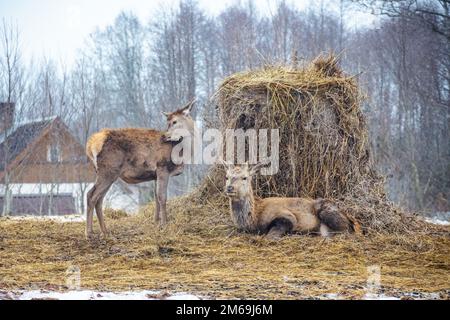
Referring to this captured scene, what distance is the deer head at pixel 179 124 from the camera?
438 inches

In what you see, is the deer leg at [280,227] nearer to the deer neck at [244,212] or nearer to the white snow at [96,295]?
the deer neck at [244,212]

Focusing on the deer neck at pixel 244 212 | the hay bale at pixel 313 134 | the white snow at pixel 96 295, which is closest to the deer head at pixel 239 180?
the deer neck at pixel 244 212

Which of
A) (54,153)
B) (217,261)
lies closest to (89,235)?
(217,261)

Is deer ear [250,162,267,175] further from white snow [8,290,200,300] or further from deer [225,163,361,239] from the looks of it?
white snow [8,290,200,300]

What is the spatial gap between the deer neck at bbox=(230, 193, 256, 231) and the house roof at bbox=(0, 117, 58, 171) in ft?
25.2

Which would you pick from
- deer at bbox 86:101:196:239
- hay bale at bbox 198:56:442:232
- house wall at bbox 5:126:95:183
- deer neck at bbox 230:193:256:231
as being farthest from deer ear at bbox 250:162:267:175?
house wall at bbox 5:126:95:183

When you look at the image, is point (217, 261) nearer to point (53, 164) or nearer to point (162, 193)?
point (162, 193)

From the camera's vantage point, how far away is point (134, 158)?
10.5 meters

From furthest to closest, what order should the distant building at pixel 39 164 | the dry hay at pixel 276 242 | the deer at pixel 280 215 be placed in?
the distant building at pixel 39 164 < the deer at pixel 280 215 < the dry hay at pixel 276 242

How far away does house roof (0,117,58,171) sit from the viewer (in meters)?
15.9
